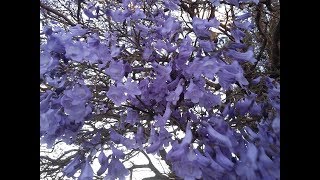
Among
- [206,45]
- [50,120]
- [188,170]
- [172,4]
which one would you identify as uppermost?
[172,4]

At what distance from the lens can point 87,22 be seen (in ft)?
2.49

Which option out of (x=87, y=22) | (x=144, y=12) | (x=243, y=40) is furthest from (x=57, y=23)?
(x=243, y=40)

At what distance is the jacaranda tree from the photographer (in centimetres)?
65

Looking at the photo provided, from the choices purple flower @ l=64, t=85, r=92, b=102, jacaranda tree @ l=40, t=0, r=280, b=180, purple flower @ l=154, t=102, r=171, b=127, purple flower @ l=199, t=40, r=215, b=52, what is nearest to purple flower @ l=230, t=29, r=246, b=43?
jacaranda tree @ l=40, t=0, r=280, b=180

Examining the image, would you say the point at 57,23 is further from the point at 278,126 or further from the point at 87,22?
the point at 278,126

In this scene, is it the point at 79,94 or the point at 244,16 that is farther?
the point at 244,16

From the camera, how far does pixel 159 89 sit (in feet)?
2.24

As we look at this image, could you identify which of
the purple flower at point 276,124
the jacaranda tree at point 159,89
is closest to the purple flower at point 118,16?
the jacaranda tree at point 159,89

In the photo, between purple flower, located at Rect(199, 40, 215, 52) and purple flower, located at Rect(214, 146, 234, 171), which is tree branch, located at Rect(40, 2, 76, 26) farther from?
purple flower, located at Rect(214, 146, 234, 171)

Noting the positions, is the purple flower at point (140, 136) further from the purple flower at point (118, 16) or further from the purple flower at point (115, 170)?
the purple flower at point (118, 16)

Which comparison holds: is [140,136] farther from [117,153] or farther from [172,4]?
[172,4]

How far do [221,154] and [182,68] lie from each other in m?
0.16

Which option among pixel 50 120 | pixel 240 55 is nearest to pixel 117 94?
pixel 50 120
